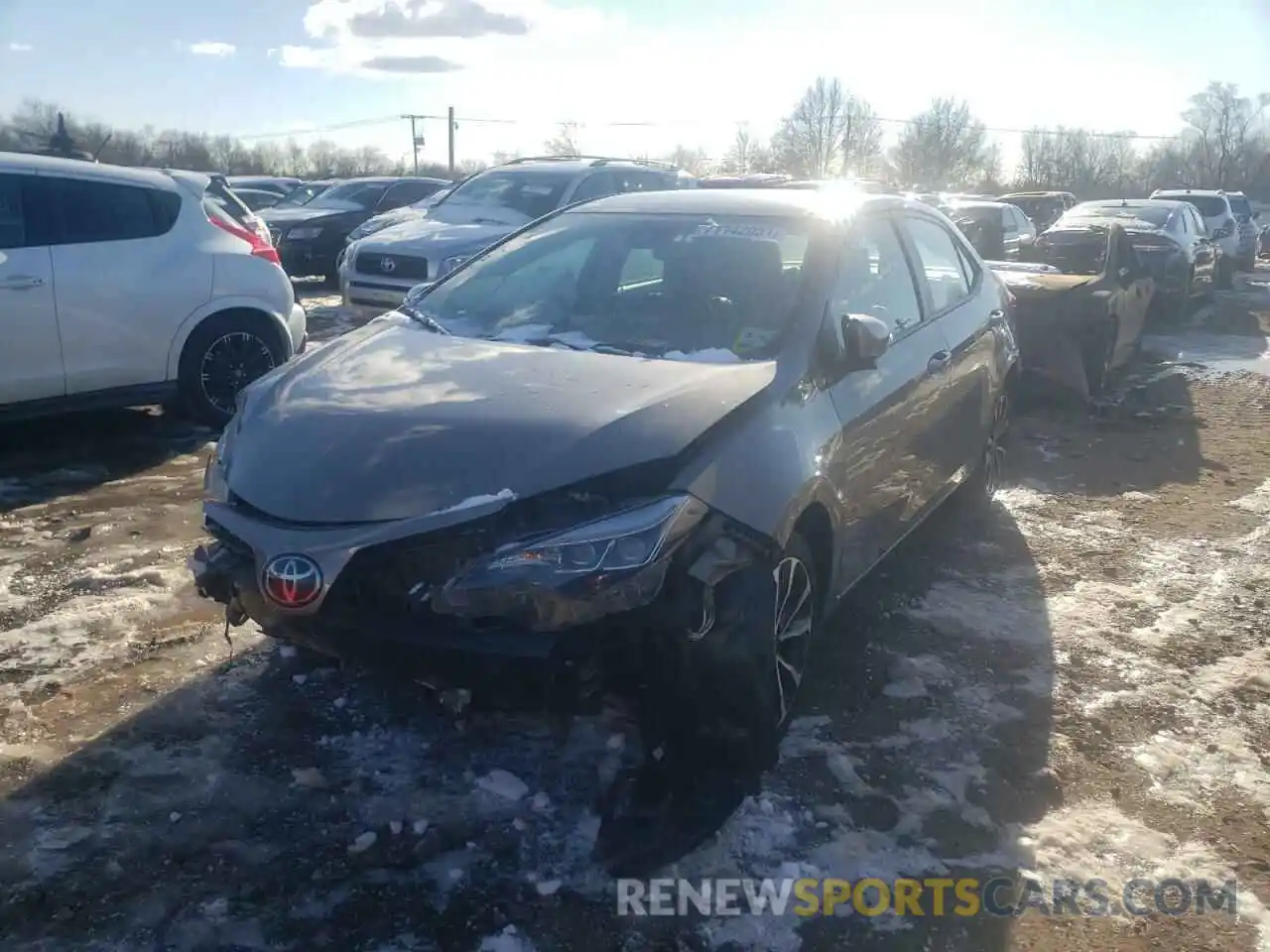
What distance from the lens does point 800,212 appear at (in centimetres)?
429

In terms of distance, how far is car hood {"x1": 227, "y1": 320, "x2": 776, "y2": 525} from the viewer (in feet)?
9.62

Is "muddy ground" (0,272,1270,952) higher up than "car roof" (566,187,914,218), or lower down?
lower down

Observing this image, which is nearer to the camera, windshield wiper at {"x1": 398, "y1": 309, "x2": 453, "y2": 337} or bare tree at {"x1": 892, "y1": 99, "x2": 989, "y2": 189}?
windshield wiper at {"x1": 398, "y1": 309, "x2": 453, "y2": 337}

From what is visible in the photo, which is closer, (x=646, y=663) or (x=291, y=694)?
(x=646, y=663)

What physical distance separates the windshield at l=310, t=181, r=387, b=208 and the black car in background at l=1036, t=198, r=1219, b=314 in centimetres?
989

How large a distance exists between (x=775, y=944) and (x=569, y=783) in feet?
2.75

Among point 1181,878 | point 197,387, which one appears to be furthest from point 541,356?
point 197,387

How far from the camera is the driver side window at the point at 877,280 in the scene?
4.06m

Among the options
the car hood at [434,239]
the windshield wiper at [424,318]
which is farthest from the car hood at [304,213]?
the windshield wiper at [424,318]

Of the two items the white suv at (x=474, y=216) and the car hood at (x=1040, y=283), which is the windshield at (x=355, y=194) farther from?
the car hood at (x=1040, y=283)

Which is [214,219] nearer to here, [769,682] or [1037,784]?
[769,682]

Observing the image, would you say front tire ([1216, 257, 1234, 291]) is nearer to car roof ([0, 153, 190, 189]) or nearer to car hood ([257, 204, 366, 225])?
car hood ([257, 204, 366, 225])

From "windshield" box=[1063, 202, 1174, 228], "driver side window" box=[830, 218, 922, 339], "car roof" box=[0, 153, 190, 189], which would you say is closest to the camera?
"driver side window" box=[830, 218, 922, 339]

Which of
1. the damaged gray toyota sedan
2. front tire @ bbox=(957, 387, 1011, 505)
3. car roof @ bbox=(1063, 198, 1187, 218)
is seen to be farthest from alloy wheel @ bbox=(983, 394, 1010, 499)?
car roof @ bbox=(1063, 198, 1187, 218)
